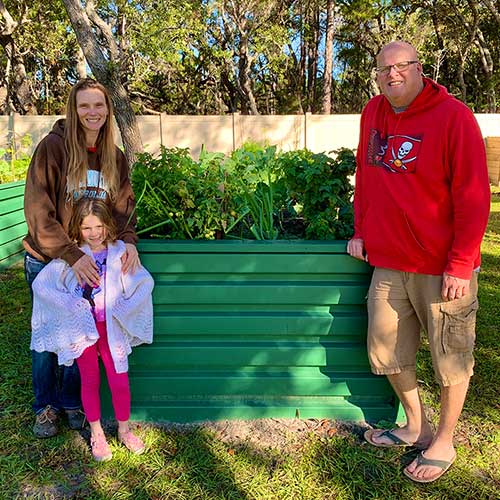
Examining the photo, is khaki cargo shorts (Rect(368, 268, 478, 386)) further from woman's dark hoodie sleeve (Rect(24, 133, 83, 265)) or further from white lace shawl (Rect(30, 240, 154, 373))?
woman's dark hoodie sleeve (Rect(24, 133, 83, 265))

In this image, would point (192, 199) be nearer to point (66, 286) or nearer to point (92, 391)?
point (66, 286)

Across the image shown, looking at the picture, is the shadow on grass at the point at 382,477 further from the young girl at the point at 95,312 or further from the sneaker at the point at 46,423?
the sneaker at the point at 46,423

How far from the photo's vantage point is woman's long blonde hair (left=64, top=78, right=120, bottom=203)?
2338 millimetres

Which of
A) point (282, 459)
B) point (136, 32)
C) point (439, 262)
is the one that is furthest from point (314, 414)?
point (136, 32)

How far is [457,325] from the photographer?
2.15 m

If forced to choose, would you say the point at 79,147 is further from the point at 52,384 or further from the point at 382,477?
the point at 382,477

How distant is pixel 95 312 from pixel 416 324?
1.46 m

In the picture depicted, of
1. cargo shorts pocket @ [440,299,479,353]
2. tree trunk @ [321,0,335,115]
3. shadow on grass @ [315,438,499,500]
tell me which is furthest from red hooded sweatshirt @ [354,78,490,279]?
tree trunk @ [321,0,335,115]

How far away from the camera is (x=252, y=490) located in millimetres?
2232

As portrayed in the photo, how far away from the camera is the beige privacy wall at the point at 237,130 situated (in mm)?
15562

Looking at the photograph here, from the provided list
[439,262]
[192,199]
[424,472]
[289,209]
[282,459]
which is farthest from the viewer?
[289,209]

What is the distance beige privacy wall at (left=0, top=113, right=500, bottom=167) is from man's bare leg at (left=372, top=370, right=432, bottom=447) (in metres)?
13.5

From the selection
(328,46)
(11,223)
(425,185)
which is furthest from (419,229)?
(328,46)

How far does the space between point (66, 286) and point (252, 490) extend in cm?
121
